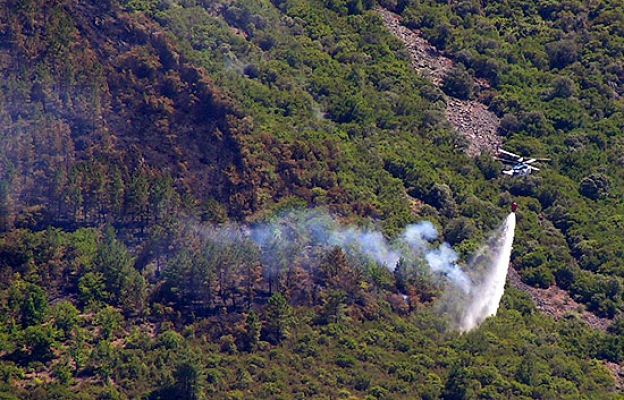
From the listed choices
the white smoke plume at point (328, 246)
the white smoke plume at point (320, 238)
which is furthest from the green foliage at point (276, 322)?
the white smoke plume at point (320, 238)

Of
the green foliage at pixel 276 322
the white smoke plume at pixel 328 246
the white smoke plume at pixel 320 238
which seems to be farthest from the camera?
the white smoke plume at pixel 320 238

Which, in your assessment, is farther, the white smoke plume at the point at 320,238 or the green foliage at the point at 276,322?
the white smoke plume at the point at 320,238

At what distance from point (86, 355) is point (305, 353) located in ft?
66.3

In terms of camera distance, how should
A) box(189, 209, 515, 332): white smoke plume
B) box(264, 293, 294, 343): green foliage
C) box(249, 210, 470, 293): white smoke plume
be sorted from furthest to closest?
box(249, 210, 470, 293): white smoke plume
box(189, 209, 515, 332): white smoke plume
box(264, 293, 294, 343): green foliage

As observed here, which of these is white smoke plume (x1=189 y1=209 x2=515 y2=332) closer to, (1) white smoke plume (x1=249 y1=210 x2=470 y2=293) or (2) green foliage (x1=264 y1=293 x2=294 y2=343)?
(1) white smoke plume (x1=249 y1=210 x2=470 y2=293)

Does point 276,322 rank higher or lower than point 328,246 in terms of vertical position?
lower

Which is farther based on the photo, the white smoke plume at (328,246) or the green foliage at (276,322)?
the white smoke plume at (328,246)

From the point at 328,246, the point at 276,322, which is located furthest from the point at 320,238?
the point at 276,322

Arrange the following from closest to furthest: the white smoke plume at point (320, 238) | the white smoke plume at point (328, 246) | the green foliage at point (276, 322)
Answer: the green foliage at point (276, 322)
the white smoke plume at point (328, 246)
the white smoke plume at point (320, 238)

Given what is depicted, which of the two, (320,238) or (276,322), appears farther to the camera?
(320,238)

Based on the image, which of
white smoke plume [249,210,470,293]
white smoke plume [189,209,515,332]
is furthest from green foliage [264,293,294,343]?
white smoke plume [249,210,470,293]

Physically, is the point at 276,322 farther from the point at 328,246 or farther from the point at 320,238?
the point at 320,238

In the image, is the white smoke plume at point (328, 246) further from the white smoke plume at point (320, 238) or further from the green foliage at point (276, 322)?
the green foliage at point (276, 322)

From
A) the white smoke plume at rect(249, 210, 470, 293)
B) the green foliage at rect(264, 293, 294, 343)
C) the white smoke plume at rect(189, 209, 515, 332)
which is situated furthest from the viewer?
the white smoke plume at rect(249, 210, 470, 293)
